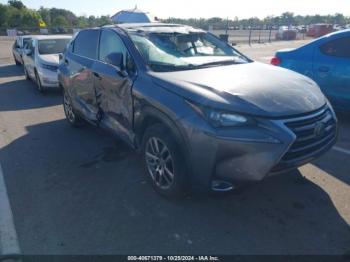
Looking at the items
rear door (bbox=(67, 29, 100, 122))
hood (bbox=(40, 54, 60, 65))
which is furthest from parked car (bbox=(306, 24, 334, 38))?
rear door (bbox=(67, 29, 100, 122))

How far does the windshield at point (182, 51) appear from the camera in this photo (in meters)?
3.77

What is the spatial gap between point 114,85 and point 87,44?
1.50 m

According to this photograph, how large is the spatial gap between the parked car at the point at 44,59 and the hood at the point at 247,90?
247 inches

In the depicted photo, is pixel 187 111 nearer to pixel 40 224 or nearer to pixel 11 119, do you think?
pixel 40 224

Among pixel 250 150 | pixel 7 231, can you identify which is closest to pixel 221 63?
pixel 250 150

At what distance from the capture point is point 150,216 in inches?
129

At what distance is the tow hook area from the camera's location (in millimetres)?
2936

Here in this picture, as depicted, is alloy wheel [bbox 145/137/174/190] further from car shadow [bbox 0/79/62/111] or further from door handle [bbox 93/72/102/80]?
car shadow [bbox 0/79/62/111]

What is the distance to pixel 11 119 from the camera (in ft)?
22.4

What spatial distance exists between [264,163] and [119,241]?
143 cm

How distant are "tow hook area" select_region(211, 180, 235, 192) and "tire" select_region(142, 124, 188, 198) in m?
0.32

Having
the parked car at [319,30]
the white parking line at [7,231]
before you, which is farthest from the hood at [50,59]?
the parked car at [319,30]

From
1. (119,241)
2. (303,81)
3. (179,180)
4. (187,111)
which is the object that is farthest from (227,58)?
(119,241)

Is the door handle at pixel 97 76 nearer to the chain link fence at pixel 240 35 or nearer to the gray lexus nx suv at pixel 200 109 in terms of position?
the gray lexus nx suv at pixel 200 109
